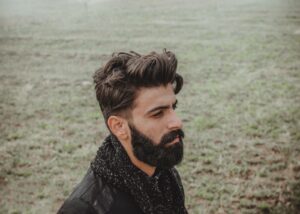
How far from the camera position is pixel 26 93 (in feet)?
29.7

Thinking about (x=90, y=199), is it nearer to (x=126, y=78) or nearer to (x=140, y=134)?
(x=140, y=134)

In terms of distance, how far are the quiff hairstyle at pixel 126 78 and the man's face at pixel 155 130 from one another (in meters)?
0.07

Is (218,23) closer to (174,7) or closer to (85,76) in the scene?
(174,7)

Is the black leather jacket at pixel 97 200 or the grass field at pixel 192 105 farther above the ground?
the black leather jacket at pixel 97 200

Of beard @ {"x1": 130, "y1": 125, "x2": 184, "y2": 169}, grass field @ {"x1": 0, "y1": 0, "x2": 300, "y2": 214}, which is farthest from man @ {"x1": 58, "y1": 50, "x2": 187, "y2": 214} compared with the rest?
grass field @ {"x1": 0, "y1": 0, "x2": 300, "y2": 214}

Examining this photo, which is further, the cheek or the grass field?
the grass field

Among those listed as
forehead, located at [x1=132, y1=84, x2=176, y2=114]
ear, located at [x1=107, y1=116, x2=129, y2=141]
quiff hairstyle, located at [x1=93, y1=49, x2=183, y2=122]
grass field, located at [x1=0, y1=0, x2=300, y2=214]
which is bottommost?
grass field, located at [x1=0, y1=0, x2=300, y2=214]

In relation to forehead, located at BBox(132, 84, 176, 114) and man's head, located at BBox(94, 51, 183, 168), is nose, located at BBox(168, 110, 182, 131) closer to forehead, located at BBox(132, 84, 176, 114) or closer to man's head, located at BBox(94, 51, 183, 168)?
man's head, located at BBox(94, 51, 183, 168)

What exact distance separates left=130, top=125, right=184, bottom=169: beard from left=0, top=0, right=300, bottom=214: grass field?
250 centimetres

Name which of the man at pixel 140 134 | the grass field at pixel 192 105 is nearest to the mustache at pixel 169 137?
the man at pixel 140 134

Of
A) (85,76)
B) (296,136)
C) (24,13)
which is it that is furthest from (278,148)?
(24,13)

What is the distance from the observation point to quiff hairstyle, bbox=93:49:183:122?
2691 mm

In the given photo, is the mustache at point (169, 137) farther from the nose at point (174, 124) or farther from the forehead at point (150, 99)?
the forehead at point (150, 99)

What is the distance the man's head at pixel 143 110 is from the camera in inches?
105
